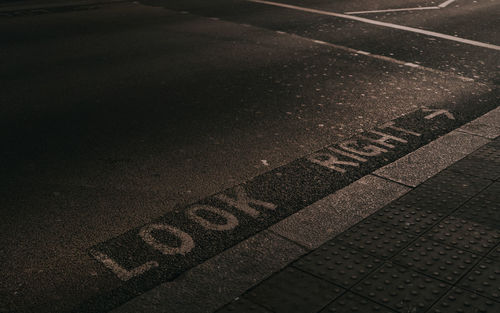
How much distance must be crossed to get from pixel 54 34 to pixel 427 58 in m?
5.91

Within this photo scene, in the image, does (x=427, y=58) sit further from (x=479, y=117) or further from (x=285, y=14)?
(x=285, y=14)

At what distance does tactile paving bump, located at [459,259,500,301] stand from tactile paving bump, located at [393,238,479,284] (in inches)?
2.0

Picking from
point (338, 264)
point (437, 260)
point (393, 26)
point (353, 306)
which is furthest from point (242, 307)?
point (393, 26)

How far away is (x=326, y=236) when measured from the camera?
4.57 metres

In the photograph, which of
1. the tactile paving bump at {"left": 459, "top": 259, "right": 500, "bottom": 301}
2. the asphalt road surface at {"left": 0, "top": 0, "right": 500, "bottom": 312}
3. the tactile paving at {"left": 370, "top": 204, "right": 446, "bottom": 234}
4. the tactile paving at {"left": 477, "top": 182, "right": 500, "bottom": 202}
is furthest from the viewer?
the tactile paving at {"left": 477, "top": 182, "right": 500, "bottom": 202}

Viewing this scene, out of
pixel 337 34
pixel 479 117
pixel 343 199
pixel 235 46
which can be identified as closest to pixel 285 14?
pixel 337 34

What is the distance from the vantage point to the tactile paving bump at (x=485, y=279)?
391cm

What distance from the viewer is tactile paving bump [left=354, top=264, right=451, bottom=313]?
3.77 metres

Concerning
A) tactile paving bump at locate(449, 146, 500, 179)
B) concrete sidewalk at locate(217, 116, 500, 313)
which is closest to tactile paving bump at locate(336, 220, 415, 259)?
concrete sidewalk at locate(217, 116, 500, 313)

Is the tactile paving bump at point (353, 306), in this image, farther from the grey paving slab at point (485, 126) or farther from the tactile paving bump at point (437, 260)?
the grey paving slab at point (485, 126)

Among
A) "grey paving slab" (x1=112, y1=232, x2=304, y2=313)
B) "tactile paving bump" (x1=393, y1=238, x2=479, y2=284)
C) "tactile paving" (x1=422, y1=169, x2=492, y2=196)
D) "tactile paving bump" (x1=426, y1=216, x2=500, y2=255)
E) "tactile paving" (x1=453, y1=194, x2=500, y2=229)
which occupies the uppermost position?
"tactile paving" (x1=422, y1=169, x2=492, y2=196)

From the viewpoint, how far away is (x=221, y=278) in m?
4.02

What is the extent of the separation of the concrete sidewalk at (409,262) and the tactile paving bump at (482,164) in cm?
17

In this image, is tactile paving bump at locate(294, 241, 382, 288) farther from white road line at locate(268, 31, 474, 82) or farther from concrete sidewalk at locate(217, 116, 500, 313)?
white road line at locate(268, 31, 474, 82)
